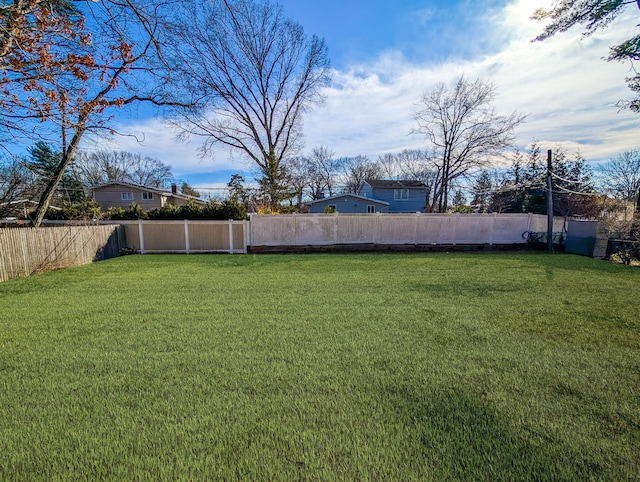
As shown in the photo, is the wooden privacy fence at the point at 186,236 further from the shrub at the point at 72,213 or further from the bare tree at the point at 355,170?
the bare tree at the point at 355,170

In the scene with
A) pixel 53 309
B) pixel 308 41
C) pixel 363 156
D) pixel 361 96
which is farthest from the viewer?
pixel 363 156

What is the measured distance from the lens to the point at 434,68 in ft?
29.4

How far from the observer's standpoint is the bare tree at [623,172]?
17969 millimetres

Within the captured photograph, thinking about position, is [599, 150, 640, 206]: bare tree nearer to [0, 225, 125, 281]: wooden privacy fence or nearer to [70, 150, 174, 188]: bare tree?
[0, 225, 125, 281]: wooden privacy fence

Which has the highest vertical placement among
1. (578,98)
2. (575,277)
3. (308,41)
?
(308,41)

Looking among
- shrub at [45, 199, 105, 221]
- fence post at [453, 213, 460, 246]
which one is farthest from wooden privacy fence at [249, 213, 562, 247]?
shrub at [45, 199, 105, 221]

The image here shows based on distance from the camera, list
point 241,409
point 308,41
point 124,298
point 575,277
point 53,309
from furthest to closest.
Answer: point 308,41, point 575,277, point 124,298, point 53,309, point 241,409

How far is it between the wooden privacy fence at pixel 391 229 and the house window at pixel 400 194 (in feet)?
40.1

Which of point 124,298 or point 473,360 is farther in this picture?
point 124,298

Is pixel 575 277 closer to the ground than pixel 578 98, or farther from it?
Result: closer to the ground

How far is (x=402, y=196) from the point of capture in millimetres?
23484

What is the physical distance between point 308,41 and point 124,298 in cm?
1764

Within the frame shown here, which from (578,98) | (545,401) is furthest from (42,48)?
(578,98)

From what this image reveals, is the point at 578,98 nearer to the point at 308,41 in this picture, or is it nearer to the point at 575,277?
the point at 575,277
